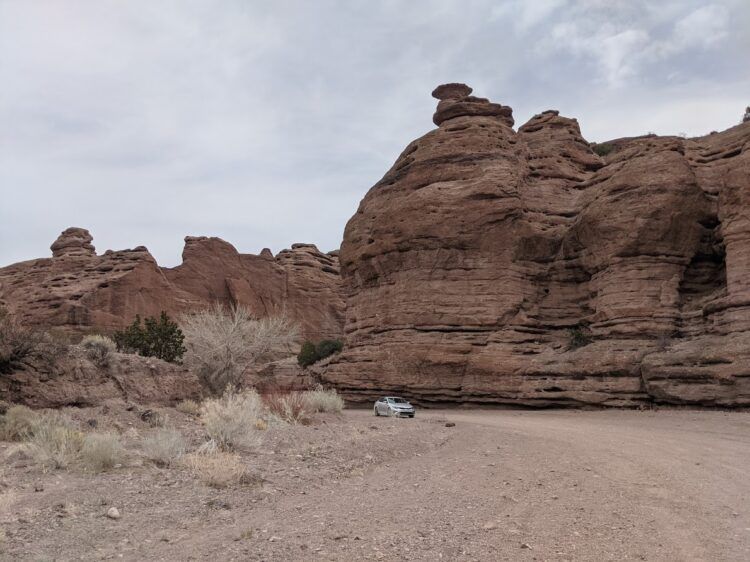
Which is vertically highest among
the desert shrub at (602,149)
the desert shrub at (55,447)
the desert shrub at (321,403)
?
the desert shrub at (602,149)

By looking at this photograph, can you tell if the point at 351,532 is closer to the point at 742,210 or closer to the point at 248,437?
the point at 248,437

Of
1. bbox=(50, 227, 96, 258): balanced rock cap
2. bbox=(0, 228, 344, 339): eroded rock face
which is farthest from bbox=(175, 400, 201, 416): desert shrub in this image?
bbox=(50, 227, 96, 258): balanced rock cap

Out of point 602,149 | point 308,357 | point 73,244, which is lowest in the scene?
point 308,357

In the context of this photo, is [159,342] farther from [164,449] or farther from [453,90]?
[453,90]

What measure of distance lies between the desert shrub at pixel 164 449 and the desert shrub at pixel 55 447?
1086 millimetres

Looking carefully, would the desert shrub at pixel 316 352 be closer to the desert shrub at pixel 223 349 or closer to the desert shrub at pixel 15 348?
the desert shrub at pixel 223 349

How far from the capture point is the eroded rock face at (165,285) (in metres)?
53.4

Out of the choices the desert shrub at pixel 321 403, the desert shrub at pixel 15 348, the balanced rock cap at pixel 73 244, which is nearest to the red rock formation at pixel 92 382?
the desert shrub at pixel 15 348

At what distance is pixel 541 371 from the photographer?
28.8 metres

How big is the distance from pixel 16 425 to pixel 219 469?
6.30m

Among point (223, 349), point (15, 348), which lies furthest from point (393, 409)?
point (15, 348)

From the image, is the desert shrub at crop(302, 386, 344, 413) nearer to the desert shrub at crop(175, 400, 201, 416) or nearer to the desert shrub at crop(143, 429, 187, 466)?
the desert shrub at crop(175, 400, 201, 416)

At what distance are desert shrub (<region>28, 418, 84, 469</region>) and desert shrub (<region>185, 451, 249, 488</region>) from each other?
5.91 feet

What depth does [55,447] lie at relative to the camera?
976 cm
